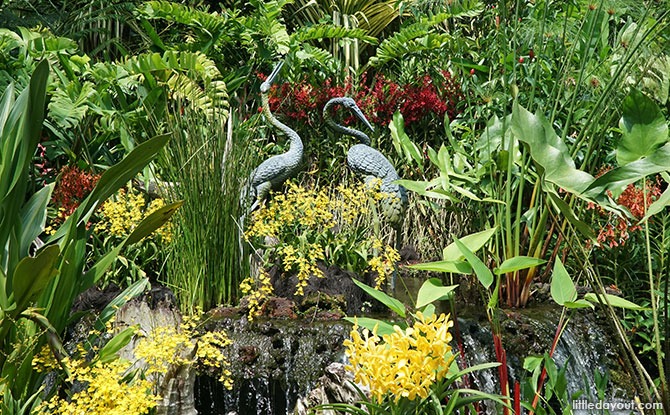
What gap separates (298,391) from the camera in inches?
120

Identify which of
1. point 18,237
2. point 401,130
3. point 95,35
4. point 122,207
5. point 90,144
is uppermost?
point 95,35

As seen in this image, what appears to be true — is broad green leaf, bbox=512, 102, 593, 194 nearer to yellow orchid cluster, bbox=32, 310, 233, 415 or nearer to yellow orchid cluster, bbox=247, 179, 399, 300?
yellow orchid cluster, bbox=32, 310, 233, 415

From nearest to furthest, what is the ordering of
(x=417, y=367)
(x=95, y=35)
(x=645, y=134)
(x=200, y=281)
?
(x=417, y=367)
(x=645, y=134)
(x=200, y=281)
(x=95, y=35)

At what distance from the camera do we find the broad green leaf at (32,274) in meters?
1.94

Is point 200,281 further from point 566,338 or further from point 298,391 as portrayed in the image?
point 566,338

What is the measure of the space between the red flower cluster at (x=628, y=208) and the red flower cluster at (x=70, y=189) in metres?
2.85

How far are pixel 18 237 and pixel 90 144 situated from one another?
2615 millimetres

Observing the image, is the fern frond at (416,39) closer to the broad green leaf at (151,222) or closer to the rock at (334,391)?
the broad green leaf at (151,222)

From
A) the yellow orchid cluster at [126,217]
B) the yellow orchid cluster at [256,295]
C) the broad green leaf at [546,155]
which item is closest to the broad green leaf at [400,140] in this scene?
the yellow orchid cluster at [256,295]

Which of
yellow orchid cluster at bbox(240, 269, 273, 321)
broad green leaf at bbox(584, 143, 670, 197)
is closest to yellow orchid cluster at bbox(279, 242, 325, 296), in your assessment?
yellow orchid cluster at bbox(240, 269, 273, 321)

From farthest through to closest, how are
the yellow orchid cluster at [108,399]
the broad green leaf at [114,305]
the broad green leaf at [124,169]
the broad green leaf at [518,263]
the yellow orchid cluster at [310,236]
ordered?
the yellow orchid cluster at [310,236] < the broad green leaf at [114,305] < the broad green leaf at [124,169] < the yellow orchid cluster at [108,399] < the broad green leaf at [518,263]

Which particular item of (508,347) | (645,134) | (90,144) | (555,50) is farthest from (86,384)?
(555,50)

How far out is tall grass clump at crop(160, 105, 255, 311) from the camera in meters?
3.45

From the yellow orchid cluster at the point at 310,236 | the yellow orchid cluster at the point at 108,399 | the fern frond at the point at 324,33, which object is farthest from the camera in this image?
the fern frond at the point at 324,33
